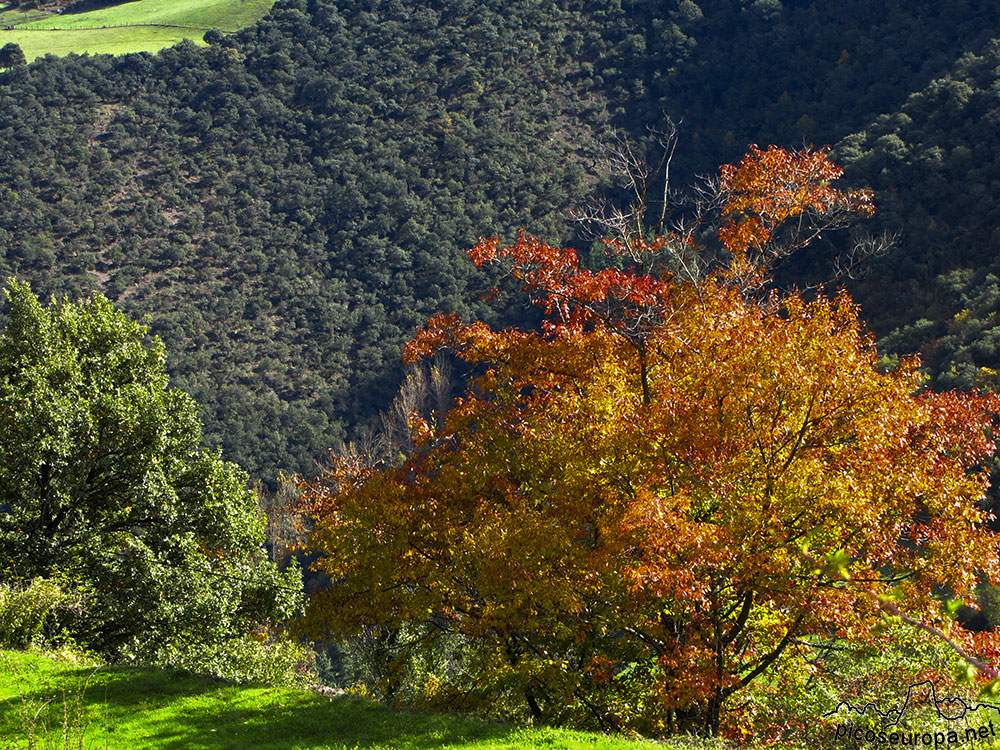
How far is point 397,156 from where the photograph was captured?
88875 millimetres

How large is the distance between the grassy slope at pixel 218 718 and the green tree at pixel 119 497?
13.6 feet

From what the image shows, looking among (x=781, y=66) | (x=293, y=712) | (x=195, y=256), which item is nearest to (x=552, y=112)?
(x=781, y=66)

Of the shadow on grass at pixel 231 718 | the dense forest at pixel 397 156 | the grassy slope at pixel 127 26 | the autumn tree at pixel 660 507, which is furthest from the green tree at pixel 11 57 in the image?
the shadow on grass at pixel 231 718

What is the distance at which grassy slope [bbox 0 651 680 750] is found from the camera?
1118 centimetres

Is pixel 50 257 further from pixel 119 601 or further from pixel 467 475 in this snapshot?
pixel 467 475

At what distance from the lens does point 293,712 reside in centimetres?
1277

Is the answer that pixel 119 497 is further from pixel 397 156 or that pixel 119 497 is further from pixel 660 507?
pixel 397 156

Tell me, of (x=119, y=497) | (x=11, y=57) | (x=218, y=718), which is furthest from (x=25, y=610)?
(x=11, y=57)

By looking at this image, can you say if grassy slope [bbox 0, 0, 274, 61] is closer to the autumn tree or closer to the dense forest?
the dense forest

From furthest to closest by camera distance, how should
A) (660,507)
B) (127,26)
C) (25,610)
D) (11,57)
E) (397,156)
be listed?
(127,26), (11,57), (397,156), (25,610), (660,507)

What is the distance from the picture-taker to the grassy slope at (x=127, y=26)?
97.5m

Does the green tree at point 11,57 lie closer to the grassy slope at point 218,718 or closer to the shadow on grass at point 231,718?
the grassy slope at point 218,718

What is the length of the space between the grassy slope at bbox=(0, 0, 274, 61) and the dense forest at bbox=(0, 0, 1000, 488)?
6.99 meters

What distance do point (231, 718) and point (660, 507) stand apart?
22.6ft
